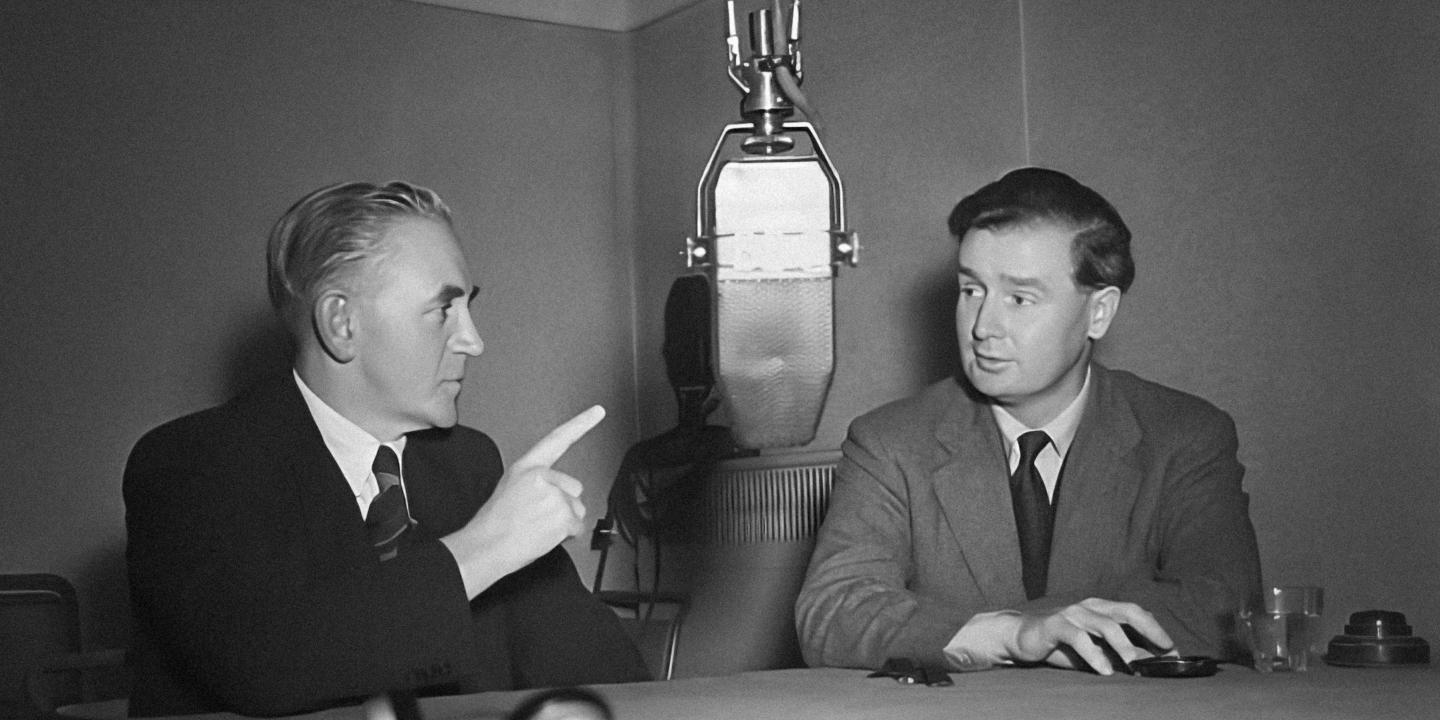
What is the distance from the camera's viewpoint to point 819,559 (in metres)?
2.23

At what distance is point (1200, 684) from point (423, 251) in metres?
1.20

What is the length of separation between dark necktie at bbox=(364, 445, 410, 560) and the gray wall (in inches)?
40.1

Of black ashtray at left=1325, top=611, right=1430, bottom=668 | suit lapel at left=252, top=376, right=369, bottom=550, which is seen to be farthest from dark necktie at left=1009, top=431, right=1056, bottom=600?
suit lapel at left=252, top=376, right=369, bottom=550

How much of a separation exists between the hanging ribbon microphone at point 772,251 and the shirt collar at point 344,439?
54 centimetres

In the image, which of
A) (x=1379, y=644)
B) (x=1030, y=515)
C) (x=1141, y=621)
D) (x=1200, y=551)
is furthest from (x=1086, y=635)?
(x=1030, y=515)

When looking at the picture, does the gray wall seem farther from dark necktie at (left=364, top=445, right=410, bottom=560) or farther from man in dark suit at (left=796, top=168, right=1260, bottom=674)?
dark necktie at (left=364, top=445, right=410, bottom=560)

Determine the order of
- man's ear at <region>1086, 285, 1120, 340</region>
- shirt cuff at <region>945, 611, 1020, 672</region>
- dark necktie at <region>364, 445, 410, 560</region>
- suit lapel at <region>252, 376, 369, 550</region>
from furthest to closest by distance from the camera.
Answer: man's ear at <region>1086, 285, 1120, 340</region> < dark necktie at <region>364, 445, 410, 560</region> < suit lapel at <region>252, 376, 369, 550</region> < shirt cuff at <region>945, 611, 1020, 672</region>

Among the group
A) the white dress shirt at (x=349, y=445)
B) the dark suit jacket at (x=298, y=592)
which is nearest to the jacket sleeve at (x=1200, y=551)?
the dark suit jacket at (x=298, y=592)

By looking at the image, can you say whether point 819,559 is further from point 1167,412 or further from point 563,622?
point 1167,412

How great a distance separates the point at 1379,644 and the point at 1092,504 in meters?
0.53

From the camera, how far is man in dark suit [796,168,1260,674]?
7.40 feet

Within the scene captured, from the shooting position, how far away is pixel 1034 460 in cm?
240

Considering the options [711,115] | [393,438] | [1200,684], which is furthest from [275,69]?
[1200,684]

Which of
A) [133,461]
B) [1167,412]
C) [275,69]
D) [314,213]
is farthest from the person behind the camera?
[275,69]
